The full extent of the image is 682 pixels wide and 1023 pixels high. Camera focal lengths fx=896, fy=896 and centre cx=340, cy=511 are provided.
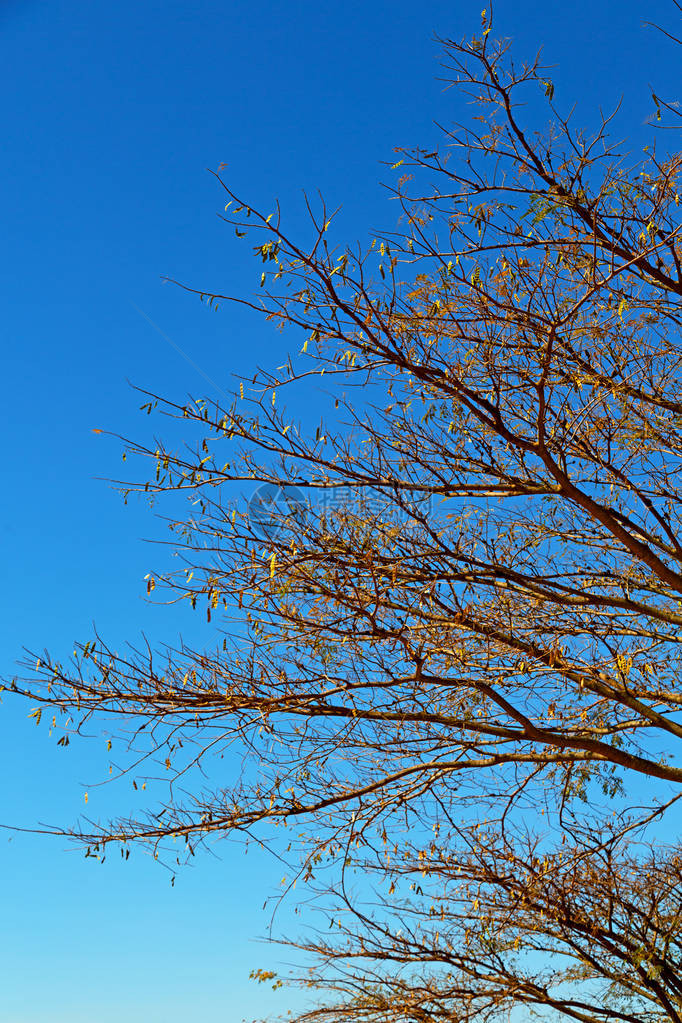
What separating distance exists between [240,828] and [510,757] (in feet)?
5.65

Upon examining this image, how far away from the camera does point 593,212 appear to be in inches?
196

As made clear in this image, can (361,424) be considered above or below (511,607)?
above

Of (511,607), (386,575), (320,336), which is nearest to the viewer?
(320,336)

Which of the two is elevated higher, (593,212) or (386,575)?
(593,212)

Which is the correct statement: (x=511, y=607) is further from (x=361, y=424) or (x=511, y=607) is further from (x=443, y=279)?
(x=443, y=279)

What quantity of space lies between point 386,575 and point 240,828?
1.91 meters

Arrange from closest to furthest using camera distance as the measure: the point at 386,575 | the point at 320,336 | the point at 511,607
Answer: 1. the point at 320,336
2. the point at 386,575
3. the point at 511,607

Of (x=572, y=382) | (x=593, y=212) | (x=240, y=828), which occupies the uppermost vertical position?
(x=593, y=212)

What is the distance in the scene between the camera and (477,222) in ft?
16.6

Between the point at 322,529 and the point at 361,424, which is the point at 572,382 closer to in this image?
the point at 361,424

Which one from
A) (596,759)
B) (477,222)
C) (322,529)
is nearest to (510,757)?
(596,759)

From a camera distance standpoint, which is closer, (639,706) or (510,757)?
(639,706)

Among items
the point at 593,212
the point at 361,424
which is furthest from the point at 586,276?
the point at 361,424

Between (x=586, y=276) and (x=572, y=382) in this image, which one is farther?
(x=572, y=382)
